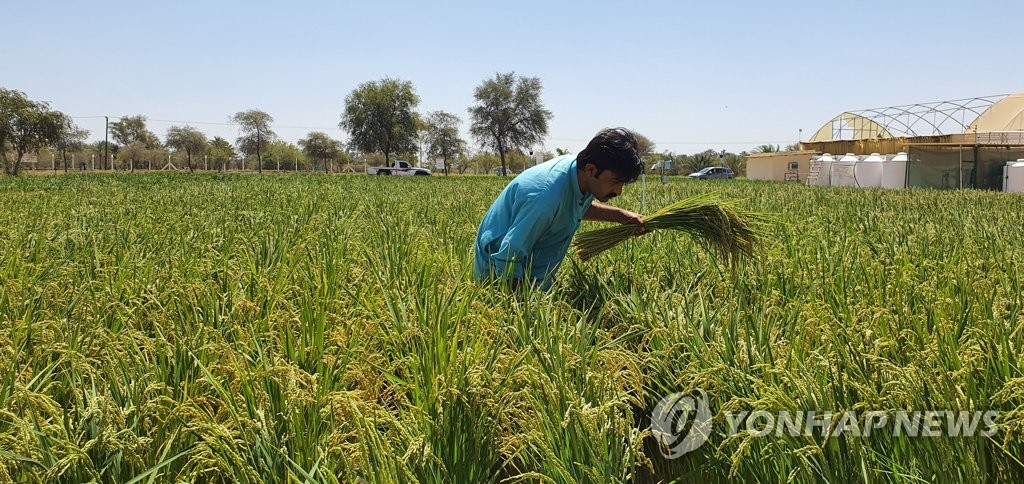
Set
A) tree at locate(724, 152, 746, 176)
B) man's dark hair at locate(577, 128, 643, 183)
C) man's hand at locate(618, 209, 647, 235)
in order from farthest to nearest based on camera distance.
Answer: tree at locate(724, 152, 746, 176) < man's hand at locate(618, 209, 647, 235) < man's dark hair at locate(577, 128, 643, 183)

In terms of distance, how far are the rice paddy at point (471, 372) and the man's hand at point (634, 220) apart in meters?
0.24

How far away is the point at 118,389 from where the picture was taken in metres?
1.74

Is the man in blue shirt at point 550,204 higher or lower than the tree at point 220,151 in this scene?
lower

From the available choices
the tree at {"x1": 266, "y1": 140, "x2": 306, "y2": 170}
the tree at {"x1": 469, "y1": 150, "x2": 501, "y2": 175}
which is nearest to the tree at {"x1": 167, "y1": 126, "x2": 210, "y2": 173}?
the tree at {"x1": 266, "y1": 140, "x2": 306, "y2": 170}

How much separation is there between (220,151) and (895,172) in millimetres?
52897

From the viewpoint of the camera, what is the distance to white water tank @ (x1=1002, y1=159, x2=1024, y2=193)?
17000mm

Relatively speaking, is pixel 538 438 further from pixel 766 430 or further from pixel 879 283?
pixel 879 283

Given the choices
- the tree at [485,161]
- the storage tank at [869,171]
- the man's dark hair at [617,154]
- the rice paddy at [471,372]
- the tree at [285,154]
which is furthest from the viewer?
the tree at [485,161]

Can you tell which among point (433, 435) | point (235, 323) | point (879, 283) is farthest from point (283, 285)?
point (879, 283)

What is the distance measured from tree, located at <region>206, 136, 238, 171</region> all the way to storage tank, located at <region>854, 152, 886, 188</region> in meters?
50.9

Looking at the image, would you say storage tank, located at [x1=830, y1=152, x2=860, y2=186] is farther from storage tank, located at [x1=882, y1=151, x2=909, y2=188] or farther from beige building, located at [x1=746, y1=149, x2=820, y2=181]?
beige building, located at [x1=746, y1=149, x2=820, y2=181]

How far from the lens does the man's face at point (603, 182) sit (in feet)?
9.71

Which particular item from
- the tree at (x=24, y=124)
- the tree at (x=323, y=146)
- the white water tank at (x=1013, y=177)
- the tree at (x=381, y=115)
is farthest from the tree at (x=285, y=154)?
the white water tank at (x=1013, y=177)

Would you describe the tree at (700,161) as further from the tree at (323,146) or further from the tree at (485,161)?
the tree at (323,146)
